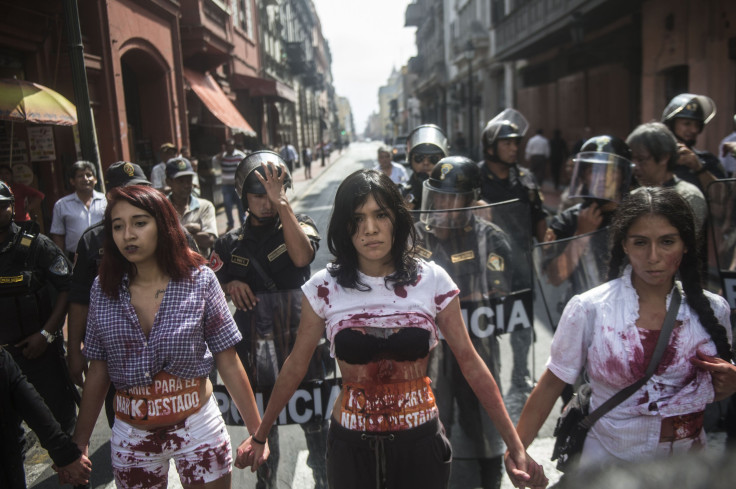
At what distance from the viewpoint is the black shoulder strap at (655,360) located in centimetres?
204

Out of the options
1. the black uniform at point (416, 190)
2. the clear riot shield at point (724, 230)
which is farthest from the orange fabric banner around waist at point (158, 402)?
the black uniform at point (416, 190)

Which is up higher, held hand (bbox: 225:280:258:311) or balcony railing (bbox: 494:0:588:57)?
balcony railing (bbox: 494:0:588:57)

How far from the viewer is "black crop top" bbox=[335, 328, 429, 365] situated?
206cm

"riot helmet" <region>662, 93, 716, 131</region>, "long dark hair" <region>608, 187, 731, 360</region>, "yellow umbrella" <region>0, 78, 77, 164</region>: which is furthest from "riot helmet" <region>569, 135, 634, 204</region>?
"yellow umbrella" <region>0, 78, 77, 164</region>

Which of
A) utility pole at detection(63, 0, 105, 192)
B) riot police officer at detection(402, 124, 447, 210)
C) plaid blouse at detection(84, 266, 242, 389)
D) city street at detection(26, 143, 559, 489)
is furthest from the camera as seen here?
utility pole at detection(63, 0, 105, 192)

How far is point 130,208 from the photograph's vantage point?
2.33 m

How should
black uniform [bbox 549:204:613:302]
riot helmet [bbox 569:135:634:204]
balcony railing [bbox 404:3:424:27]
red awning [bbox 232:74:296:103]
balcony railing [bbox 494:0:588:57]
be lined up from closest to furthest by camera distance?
black uniform [bbox 549:204:613:302], riot helmet [bbox 569:135:634:204], balcony railing [bbox 494:0:588:57], red awning [bbox 232:74:296:103], balcony railing [bbox 404:3:424:27]

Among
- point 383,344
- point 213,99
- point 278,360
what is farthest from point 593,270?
point 213,99

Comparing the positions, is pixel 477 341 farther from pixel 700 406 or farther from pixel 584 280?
pixel 700 406

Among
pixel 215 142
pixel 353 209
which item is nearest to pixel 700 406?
pixel 353 209

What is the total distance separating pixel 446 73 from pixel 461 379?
42916 millimetres

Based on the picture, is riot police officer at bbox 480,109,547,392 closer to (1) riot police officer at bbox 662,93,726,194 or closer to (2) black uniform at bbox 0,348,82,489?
(1) riot police officer at bbox 662,93,726,194

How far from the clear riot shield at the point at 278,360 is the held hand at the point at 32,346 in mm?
1095

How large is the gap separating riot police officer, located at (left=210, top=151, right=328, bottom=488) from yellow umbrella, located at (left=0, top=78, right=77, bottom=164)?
4378mm
